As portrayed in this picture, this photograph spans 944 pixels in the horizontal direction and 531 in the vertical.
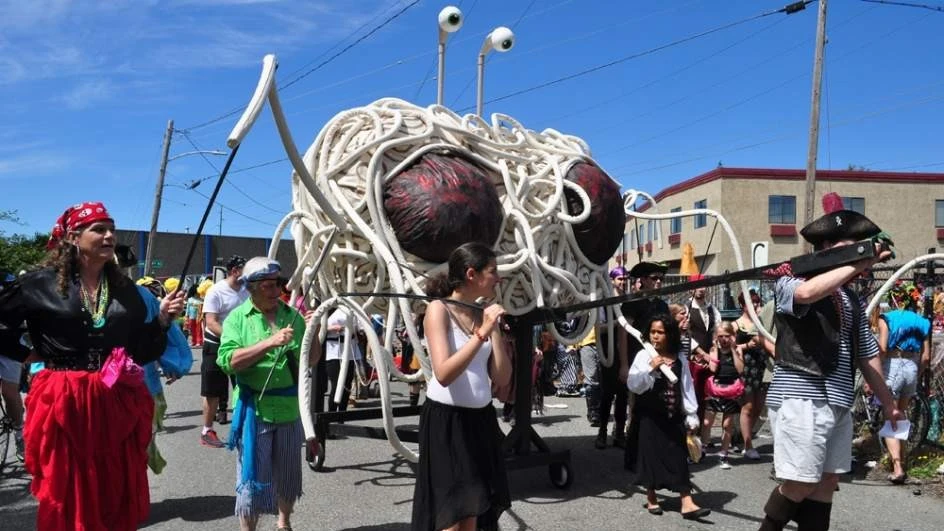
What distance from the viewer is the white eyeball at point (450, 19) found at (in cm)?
643

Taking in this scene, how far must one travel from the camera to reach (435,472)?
331cm

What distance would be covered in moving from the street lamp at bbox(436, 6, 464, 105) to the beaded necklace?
11.3 ft

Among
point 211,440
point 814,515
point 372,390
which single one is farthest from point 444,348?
point 372,390

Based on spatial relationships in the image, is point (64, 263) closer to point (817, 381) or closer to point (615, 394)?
point (817, 381)

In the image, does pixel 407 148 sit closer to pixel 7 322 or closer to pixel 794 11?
pixel 7 322

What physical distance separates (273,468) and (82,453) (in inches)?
38.7

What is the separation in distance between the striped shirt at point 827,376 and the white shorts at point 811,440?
42 millimetres

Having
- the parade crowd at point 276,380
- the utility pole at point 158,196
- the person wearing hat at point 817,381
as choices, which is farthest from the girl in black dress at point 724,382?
the utility pole at point 158,196

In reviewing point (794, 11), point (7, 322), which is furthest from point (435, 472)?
point (794, 11)

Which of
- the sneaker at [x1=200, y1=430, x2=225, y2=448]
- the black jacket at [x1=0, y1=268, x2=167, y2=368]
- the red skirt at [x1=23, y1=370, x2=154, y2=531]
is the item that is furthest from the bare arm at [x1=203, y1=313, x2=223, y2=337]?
the red skirt at [x1=23, y1=370, x2=154, y2=531]

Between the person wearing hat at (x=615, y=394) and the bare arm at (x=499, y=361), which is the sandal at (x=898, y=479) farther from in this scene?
the bare arm at (x=499, y=361)

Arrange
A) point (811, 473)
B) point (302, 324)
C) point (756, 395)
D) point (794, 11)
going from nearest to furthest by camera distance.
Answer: point (811, 473)
point (302, 324)
point (756, 395)
point (794, 11)

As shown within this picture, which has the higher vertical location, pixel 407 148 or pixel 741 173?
pixel 741 173

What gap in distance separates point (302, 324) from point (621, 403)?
372 centimetres
